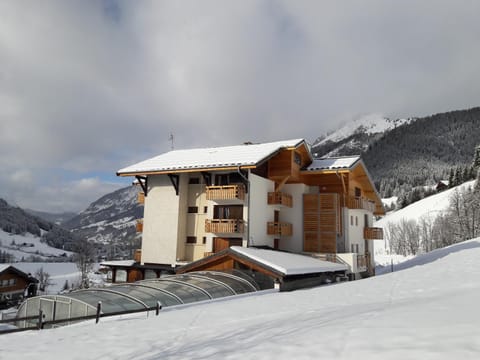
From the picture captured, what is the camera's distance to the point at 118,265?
87.9 ft

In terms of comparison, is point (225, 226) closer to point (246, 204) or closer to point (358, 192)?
point (246, 204)

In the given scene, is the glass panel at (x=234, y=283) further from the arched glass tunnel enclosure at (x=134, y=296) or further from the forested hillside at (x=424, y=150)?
the forested hillside at (x=424, y=150)

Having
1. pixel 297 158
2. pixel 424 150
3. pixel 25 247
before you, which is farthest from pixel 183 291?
pixel 424 150

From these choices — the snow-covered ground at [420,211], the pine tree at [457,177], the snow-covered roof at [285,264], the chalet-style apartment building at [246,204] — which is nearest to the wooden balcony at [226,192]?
the chalet-style apartment building at [246,204]

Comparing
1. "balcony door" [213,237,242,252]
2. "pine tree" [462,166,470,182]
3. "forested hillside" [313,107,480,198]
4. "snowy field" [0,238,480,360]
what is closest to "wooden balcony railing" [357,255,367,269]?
"balcony door" [213,237,242,252]

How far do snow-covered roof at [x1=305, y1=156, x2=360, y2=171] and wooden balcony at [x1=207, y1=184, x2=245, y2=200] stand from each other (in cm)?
647

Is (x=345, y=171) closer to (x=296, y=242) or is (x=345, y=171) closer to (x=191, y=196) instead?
(x=296, y=242)

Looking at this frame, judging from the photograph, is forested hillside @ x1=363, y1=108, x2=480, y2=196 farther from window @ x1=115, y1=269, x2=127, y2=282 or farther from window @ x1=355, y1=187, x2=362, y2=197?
window @ x1=115, y1=269, x2=127, y2=282

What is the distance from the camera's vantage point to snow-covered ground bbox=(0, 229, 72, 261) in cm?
15146

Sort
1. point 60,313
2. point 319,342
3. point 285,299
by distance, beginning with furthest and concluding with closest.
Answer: point 285,299
point 60,313
point 319,342

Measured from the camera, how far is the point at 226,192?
22.7 meters

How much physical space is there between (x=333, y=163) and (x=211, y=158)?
912cm

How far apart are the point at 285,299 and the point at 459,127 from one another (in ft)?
660

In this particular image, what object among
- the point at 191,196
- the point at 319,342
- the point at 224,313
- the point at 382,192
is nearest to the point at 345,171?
the point at 191,196
